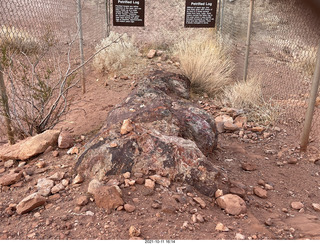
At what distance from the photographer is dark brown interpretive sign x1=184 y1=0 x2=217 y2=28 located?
7355mm

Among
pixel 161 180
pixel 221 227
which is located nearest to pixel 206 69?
pixel 161 180

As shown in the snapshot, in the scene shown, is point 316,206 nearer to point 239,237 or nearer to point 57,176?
point 239,237

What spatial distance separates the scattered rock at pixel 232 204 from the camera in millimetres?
2271

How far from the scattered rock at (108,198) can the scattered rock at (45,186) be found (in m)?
0.49

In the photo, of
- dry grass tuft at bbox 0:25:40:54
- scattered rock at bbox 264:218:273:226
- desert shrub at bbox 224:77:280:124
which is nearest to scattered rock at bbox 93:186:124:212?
scattered rock at bbox 264:218:273:226

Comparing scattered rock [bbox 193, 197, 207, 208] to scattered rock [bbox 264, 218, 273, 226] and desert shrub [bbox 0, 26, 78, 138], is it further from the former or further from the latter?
desert shrub [bbox 0, 26, 78, 138]

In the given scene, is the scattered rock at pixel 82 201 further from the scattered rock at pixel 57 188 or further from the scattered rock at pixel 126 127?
the scattered rock at pixel 126 127

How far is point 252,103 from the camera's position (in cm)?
531

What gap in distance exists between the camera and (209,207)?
2291 mm

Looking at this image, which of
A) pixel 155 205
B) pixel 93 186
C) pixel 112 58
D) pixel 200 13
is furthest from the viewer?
pixel 200 13

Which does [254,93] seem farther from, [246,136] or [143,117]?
[143,117]

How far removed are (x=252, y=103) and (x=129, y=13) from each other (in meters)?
3.81

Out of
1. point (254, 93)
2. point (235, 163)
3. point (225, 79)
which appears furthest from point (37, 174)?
point (225, 79)

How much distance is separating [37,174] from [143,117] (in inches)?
42.9
